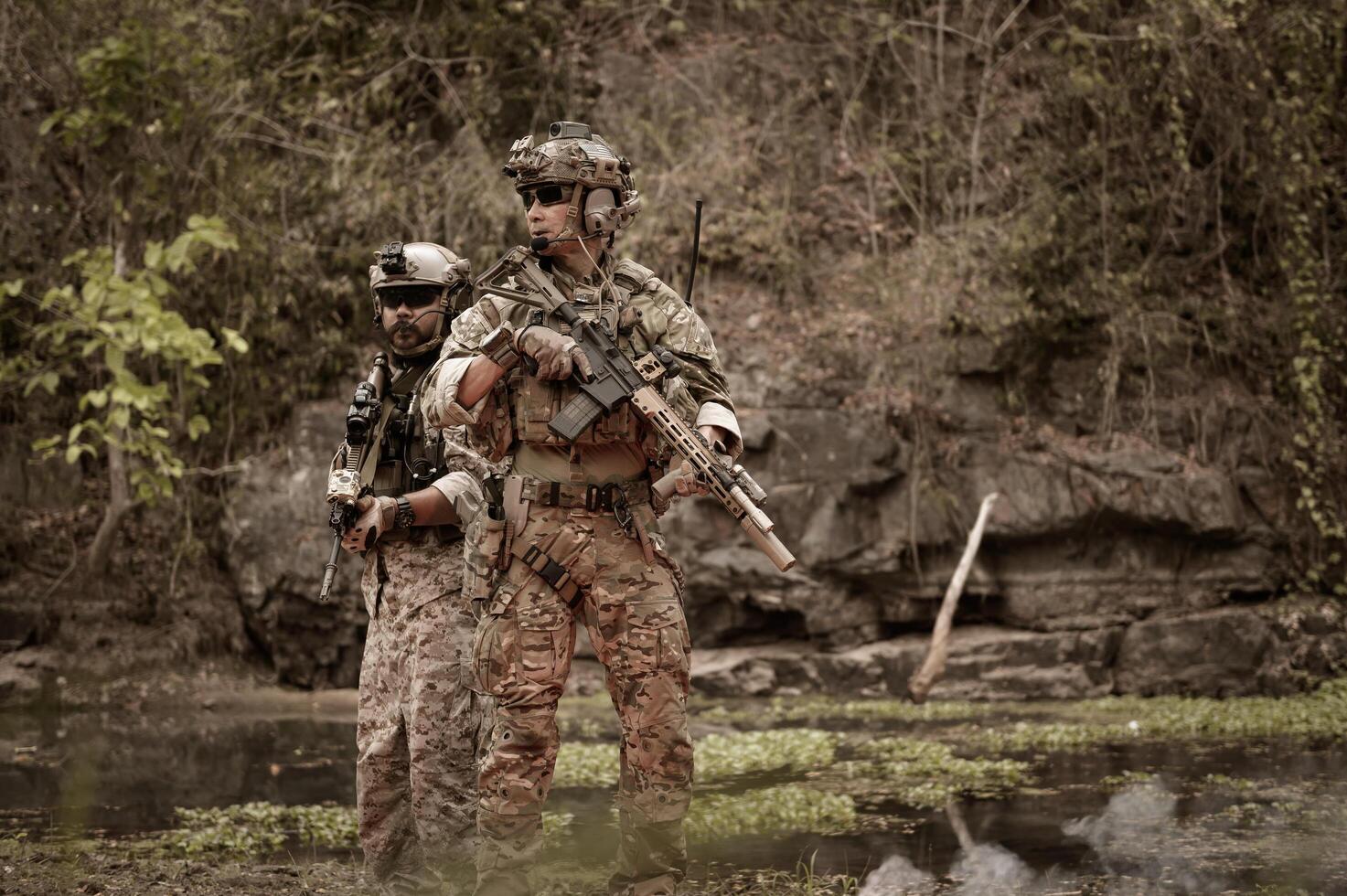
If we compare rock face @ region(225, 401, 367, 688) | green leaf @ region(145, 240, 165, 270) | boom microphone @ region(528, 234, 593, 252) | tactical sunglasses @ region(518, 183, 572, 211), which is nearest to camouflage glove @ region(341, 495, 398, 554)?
boom microphone @ region(528, 234, 593, 252)

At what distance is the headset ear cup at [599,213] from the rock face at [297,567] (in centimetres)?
678

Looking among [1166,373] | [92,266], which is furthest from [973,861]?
[92,266]

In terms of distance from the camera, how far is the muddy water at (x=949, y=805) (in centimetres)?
527

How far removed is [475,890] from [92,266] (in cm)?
711

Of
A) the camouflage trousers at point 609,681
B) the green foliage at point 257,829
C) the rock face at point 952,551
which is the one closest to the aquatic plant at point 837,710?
the rock face at point 952,551

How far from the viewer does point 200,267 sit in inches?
455

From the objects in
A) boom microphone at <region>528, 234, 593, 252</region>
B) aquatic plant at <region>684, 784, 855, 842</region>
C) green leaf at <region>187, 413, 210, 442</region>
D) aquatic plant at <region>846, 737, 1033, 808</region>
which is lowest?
aquatic plant at <region>684, 784, 855, 842</region>

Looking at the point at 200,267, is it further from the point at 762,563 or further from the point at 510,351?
the point at 510,351

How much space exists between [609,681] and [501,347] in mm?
1127

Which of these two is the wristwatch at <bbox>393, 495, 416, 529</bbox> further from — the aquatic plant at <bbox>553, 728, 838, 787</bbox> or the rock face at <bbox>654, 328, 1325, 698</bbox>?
the rock face at <bbox>654, 328, 1325, 698</bbox>

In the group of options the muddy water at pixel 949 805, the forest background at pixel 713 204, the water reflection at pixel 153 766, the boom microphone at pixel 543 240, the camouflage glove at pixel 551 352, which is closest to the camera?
the camouflage glove at pixel 551 352

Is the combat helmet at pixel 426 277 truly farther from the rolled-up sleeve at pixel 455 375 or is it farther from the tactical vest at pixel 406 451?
the rolled-up sleeve at pixel 455 375

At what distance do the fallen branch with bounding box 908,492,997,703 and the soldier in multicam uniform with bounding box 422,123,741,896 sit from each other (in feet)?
18.5

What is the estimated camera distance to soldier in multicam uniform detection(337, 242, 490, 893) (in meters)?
4.73
